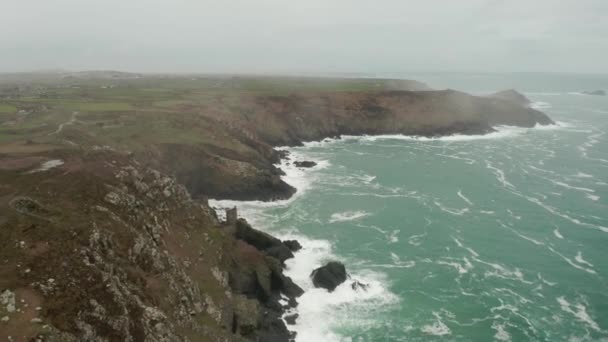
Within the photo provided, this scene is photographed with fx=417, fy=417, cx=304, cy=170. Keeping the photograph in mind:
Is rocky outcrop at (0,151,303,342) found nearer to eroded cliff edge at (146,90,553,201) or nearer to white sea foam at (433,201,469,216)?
eroded cliff edge at (146,90,553,201)

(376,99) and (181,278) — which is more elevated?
(376,99)

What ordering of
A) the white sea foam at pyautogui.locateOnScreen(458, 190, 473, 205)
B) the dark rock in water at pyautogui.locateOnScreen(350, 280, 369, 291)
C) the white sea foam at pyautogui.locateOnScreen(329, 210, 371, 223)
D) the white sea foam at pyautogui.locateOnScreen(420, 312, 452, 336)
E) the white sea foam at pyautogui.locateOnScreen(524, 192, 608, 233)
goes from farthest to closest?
the white sea foam at pyautogui.locateOnScreen(458, 190, 473, 205) → the white sea foam at pyautogui.locateOnScreen(329, 210, 371, 223) → the white sea foam at pyautogui.locateOnScreen(524, 192, 608, 233) → the dark rock in water at pyautogui.locateOnScreen(350, 280, 369, 291) → the white sea foam at pyautogui.locateOnScreen(420, 312, 452, 336)

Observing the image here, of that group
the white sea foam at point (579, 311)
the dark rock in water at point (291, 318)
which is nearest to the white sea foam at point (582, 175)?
the white sea foam at point (579, 311)

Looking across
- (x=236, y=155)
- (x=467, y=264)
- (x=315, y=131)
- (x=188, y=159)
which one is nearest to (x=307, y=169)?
(x=236, y=155)

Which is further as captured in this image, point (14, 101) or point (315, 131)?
point (315, 131)

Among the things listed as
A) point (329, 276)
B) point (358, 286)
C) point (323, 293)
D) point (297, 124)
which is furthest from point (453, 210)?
point (297, 124)

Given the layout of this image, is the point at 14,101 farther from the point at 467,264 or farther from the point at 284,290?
the point at 467,264

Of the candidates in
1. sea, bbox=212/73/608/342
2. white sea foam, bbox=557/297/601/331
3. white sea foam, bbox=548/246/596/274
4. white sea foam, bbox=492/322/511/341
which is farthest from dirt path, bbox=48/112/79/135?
white sea foam, bbox=548/246/596/274

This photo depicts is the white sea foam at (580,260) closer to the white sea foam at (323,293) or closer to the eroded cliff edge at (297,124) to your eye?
the white sea foam at (323,293)
